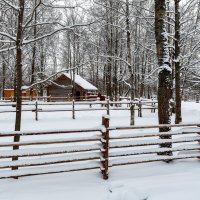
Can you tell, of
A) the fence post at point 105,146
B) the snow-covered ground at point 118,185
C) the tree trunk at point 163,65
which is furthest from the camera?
the tree trunk at point 163,65

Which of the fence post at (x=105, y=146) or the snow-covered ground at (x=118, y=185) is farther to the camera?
Answer: the fence post at (x=105, y=146)

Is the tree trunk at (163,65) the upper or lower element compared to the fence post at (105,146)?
upper

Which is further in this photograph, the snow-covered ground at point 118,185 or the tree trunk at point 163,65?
the tree trunk at point 163,65

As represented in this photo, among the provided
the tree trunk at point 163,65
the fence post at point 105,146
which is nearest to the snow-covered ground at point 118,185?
the fence post at point 105,146

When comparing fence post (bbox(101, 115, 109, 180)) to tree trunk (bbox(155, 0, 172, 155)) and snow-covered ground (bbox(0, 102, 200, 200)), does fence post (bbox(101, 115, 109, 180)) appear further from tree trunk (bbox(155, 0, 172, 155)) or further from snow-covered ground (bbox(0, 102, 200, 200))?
tree trunk (bbox(155, 0, 172, 155))

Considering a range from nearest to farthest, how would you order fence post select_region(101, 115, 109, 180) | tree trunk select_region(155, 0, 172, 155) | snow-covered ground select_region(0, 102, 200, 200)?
snow-covered ground select_region(0, 102, 200, 200) → fence post select_region(101, 115, 109, 180) → tree trunk select_region(155, 0, 172, 155)

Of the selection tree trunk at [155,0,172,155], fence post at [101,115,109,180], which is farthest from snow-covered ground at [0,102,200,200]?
tree trunk at [155,0,172,155]

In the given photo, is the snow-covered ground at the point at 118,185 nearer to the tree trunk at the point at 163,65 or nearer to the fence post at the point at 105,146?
the fence post at the point at 105,146

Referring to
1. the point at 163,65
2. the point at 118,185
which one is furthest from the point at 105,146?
the point at 163,65

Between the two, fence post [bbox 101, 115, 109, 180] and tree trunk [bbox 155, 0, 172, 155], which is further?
tree trunk [bbox 155, 0, 172, 155]

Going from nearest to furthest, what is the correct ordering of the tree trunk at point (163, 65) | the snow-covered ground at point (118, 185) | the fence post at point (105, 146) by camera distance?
the snow-covered ground at point (118, 185) < the fence post at point (105, 146) < the tree trunk at point (163, 65)

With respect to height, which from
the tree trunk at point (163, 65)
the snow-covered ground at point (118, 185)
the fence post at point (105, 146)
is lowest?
the snow-covered ground at point (118, 185)

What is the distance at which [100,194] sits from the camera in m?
5.72

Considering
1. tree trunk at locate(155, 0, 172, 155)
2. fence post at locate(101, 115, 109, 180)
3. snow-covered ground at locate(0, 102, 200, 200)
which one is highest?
tree trunk at locate(155, 0, 172, 155)
